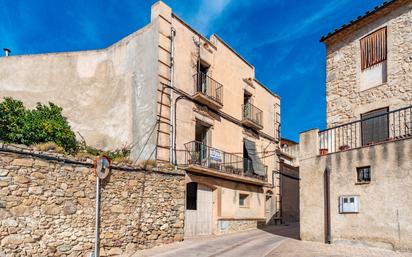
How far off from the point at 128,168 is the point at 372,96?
999cm

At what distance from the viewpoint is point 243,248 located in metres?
11.5

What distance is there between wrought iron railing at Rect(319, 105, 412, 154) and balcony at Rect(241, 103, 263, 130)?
20.4 ft

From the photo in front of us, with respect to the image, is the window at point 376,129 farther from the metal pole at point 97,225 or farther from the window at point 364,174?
the metal pole at point 97,225

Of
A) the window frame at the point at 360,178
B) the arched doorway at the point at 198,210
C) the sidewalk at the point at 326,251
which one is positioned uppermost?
the window frame at the point at 360,178

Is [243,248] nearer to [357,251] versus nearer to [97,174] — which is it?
[357,251]

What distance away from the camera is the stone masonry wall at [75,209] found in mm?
8547

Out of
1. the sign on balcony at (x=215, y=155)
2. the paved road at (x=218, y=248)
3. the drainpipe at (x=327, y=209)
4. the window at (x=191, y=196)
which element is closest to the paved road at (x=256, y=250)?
the paved road at (x=218, y=248)

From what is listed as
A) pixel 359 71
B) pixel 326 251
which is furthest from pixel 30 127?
pixel 359 71

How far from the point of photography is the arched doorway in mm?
13820

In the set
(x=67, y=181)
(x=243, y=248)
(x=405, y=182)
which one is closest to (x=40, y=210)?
(x=67, y=181)

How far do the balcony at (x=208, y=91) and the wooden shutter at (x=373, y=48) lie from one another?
22.3 feet

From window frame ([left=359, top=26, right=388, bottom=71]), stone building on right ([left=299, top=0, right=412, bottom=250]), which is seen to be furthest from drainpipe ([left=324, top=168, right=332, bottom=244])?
window frame ([left=359, top=26, right=388, bottom=71])

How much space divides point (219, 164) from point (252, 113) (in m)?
5.26

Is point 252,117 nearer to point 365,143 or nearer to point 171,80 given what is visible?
point 171,80
